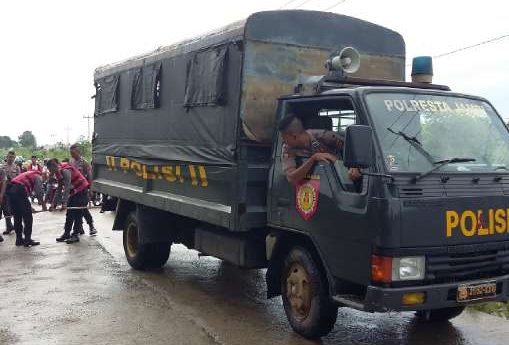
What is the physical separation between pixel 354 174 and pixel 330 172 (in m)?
0.26

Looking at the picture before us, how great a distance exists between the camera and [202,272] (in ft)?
27.5

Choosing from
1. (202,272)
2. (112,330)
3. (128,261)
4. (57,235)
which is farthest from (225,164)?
(57,235)

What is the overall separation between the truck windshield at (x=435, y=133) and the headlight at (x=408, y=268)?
0.67 m

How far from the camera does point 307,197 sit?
5.02 metres

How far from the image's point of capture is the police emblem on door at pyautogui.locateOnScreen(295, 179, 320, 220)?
4926mm

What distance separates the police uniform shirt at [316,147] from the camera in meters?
5.02

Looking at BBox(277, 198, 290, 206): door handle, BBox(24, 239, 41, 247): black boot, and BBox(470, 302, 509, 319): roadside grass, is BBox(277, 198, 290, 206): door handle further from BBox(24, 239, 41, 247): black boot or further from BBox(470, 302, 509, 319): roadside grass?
BBox(24, 239, 41, 247): black boot

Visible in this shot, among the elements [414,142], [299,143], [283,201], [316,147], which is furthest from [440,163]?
[283,201]

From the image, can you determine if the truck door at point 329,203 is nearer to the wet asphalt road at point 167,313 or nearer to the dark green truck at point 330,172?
the dark green truck at point 330,172

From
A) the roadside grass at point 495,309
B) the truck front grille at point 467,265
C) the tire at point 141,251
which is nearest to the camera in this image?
the truck front grille at point 467,265

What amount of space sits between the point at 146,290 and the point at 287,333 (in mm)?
2394

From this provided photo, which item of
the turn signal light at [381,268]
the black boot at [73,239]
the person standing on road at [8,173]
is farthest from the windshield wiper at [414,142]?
the person standing on road at [8,173]

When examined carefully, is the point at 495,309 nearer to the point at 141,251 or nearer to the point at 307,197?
the point at 307,197

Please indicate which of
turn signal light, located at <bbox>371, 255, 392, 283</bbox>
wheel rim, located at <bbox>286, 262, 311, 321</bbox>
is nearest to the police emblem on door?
wheel rim, located at <bbox>286, 262, 311, 321</bbox>
